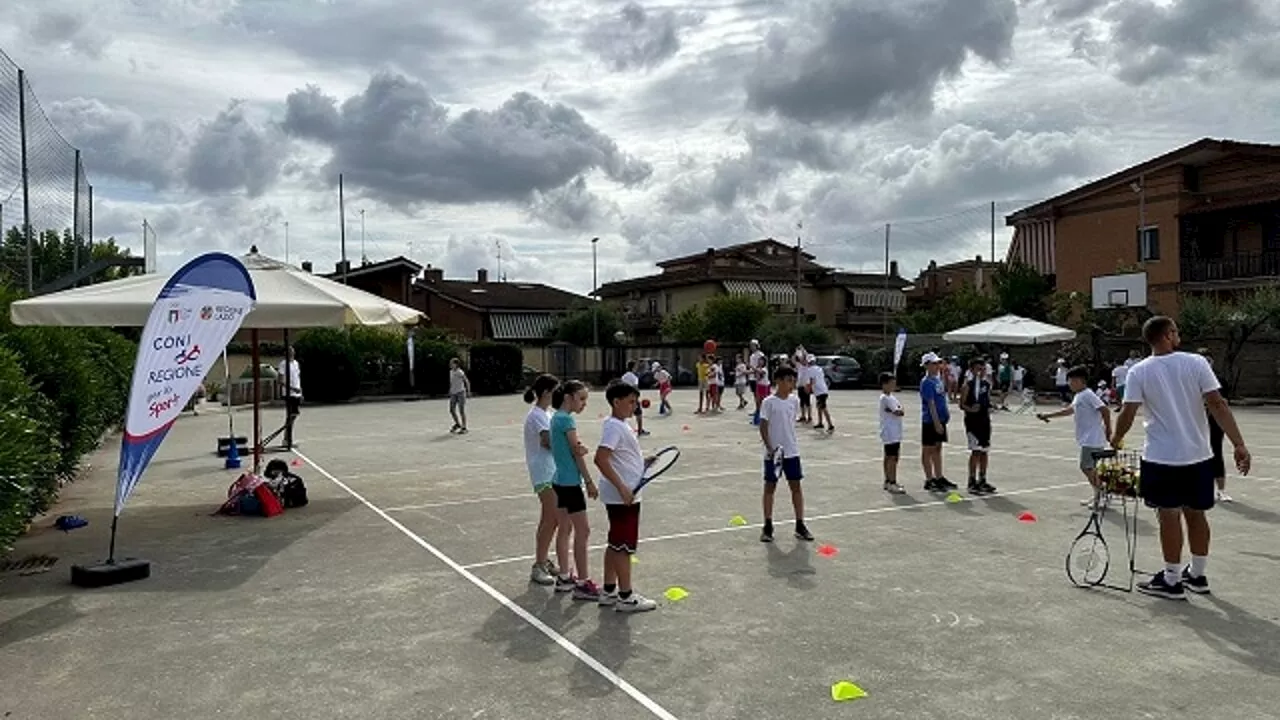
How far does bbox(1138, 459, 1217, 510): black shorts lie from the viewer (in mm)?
6445

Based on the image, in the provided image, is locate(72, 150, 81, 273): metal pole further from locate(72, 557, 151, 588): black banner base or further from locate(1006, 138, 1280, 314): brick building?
locate(1006, 138, 1280, 314): brick building

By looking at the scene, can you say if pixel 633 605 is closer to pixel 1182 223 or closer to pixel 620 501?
pixel 620 501

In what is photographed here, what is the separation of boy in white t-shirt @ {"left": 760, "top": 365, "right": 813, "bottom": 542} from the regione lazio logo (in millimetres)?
5101

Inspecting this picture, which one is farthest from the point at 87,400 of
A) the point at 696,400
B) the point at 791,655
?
the point at 696,400

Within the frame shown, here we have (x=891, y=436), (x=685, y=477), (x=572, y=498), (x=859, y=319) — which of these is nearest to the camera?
(x=572, y=498)

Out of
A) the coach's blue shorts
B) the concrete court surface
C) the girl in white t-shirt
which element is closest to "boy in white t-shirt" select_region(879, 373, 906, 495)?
the concrete court surface

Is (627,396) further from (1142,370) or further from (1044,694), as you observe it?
(1142,370)

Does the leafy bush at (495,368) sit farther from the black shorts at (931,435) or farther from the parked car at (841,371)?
the black shorts at (931,435)

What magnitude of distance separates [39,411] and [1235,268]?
45.2 meters

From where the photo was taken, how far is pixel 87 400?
36.8ft

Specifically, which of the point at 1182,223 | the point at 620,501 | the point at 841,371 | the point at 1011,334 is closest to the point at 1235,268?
the point at 1182,223

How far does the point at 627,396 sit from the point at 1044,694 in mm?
3231

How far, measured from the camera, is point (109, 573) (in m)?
7.46

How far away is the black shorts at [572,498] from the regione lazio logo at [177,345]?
3.52 meters
